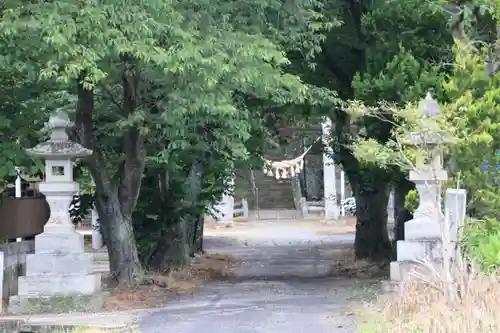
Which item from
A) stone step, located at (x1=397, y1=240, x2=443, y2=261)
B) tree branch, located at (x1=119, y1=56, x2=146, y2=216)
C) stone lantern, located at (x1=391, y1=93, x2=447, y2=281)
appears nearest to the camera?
stone lantern, located at (x1=391, y1=93, x2=447, y2=281)

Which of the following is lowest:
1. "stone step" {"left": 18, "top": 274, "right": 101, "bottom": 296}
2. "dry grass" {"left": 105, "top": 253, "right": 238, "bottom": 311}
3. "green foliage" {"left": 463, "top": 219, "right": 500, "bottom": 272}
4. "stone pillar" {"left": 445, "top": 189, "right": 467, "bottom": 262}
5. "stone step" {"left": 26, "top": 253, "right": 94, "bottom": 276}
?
"dry grass" {"left": 105, "top": 253, "right": 238, "bottom": 311}

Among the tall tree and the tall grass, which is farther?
the tall tree

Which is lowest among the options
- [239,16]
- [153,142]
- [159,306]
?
[159,306]

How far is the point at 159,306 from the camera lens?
43.0ft

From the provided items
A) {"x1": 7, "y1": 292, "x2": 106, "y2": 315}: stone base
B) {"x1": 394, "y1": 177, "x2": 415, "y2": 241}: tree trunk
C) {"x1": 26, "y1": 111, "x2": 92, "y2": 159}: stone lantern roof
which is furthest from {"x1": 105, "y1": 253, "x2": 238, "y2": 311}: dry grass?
{"x1": 394, "y1": 177, "x2": 415, "y2": 241}: tree trunk

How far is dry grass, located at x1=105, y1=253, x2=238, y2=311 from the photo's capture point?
13328 millimetres

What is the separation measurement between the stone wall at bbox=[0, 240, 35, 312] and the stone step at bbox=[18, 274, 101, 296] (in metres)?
0.42

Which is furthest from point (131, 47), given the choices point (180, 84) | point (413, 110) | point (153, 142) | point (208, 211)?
point (208, 211)

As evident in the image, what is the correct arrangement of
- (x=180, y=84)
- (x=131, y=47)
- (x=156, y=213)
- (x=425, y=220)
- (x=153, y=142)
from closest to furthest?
(x=131, y=47), (x=180, y=84), (x=425, y=220), (x=153, y=142), (x=156, y=213)

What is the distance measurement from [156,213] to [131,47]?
29.4ft

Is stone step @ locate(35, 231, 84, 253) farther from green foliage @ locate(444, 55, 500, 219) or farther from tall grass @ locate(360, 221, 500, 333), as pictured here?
green foliage @ locate(444, 55, 500, 219)

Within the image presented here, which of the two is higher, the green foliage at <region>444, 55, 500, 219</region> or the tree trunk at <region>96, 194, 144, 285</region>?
the green foliage at <region>444, 55, 500, 219</region>

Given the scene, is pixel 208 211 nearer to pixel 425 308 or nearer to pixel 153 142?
pixel 153 142

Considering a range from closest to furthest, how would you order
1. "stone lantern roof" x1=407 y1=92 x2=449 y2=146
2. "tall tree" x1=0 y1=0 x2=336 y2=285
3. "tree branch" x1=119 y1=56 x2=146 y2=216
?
"tall tree" x1=0 y1=0 x2=336 y2=285
"stone lantern roof" x1=407 y1=92 x2=449 y2=146
"tree branch" x1=119 y1=56 x2=146 y2=216
